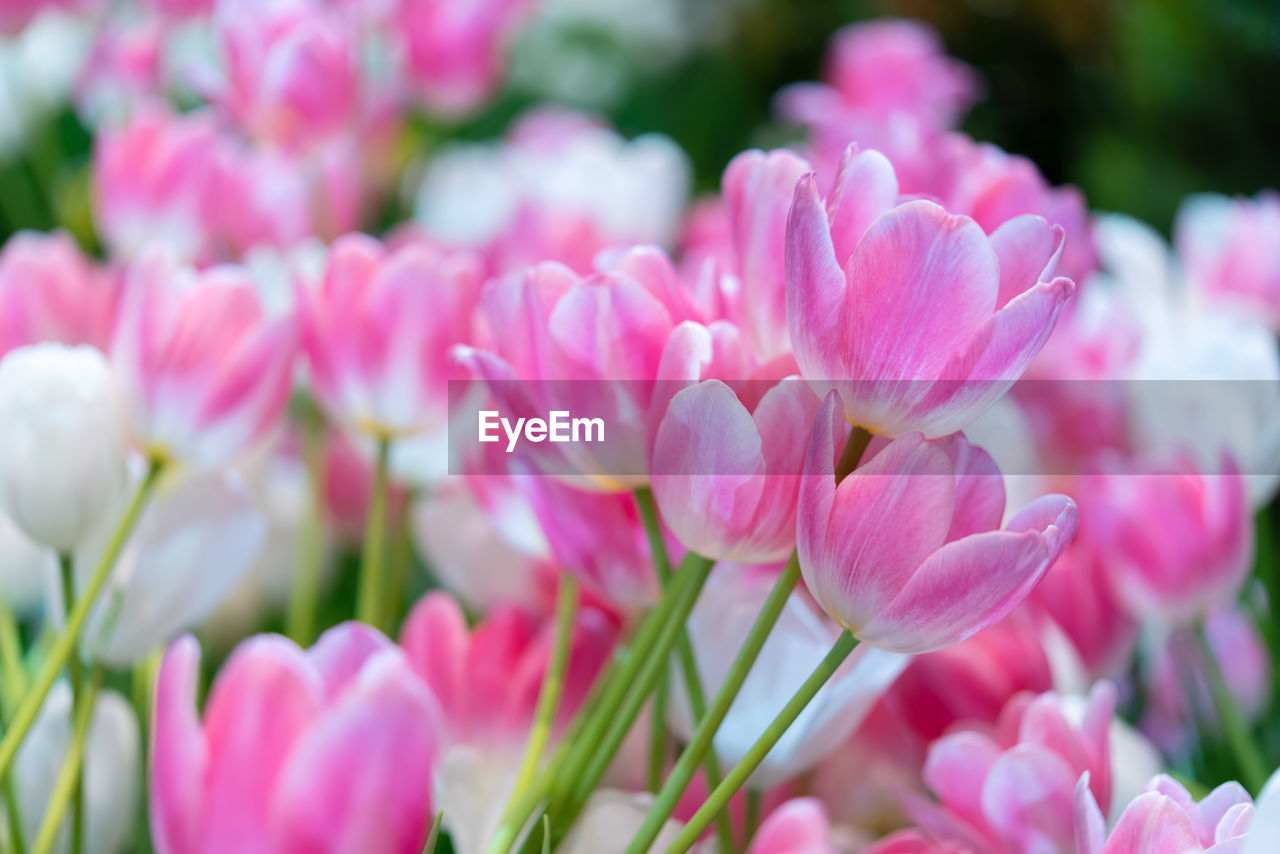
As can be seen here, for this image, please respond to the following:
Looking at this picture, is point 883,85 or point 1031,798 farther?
point 883,85

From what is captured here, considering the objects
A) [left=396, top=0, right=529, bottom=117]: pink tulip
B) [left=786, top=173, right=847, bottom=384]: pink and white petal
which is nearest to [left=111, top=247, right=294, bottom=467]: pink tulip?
[left=786, top=173, right=847, bottom=384]: pink and white petal

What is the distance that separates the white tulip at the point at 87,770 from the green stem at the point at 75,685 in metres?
0.02

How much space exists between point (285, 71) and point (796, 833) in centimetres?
27

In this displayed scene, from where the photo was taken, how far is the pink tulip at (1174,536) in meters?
0.24

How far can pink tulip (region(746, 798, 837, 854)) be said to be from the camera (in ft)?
0.56

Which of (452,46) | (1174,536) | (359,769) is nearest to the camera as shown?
(359,769)

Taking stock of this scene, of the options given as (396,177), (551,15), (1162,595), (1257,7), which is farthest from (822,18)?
(1162,595)

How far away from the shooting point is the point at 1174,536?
238 mm

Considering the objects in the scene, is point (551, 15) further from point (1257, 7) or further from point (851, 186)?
point (851, 186)

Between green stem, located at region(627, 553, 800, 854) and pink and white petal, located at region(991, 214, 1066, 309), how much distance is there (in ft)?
0.16

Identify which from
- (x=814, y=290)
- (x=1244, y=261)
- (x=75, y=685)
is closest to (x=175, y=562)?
(x=75, y=685)

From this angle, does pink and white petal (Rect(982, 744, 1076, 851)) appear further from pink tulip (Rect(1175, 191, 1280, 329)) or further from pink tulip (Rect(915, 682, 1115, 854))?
pink tulip (Rect(1175, 191, 1280, 329))

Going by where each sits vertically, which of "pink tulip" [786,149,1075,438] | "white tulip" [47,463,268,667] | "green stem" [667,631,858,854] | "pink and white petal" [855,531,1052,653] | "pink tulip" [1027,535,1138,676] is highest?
"pink tulip" [786,149,1075,438]

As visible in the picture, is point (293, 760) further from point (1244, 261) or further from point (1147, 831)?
point (1244, 261)
